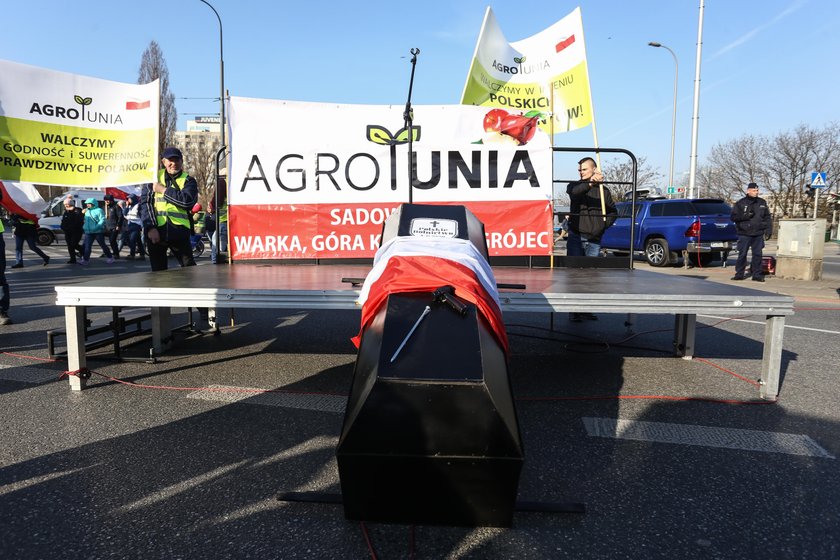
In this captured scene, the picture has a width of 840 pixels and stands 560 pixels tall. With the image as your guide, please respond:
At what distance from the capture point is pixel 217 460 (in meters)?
3.05

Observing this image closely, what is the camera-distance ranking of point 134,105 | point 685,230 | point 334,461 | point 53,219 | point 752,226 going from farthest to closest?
point 53,219
point 685,230
point 752,226
point 134,105
point 334,461

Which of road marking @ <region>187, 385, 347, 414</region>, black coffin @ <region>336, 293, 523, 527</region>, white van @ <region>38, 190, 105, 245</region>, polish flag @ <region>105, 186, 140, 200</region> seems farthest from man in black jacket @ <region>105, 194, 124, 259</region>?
black coffin @ <region>336, 293, 523, 527</region>

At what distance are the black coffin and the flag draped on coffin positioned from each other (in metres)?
6.77

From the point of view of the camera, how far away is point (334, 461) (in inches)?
119

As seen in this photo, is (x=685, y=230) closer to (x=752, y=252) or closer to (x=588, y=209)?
(x=752, y=252)

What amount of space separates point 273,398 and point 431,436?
2.40 metres

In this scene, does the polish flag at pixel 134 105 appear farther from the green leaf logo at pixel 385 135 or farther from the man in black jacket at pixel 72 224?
the man in black jacket at pixel 72 224

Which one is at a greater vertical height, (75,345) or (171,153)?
(171,153)

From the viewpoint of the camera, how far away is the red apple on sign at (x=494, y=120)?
21.3 feet

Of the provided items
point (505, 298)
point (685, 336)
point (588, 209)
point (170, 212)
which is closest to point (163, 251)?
point (170, 212)

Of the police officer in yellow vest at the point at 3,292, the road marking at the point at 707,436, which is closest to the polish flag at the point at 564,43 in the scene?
the road marking at the point at 707,436

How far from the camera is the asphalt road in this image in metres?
2.29

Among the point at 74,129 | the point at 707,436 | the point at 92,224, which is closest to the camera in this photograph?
the point at 707,436

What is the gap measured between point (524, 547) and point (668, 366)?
3.54 metres
